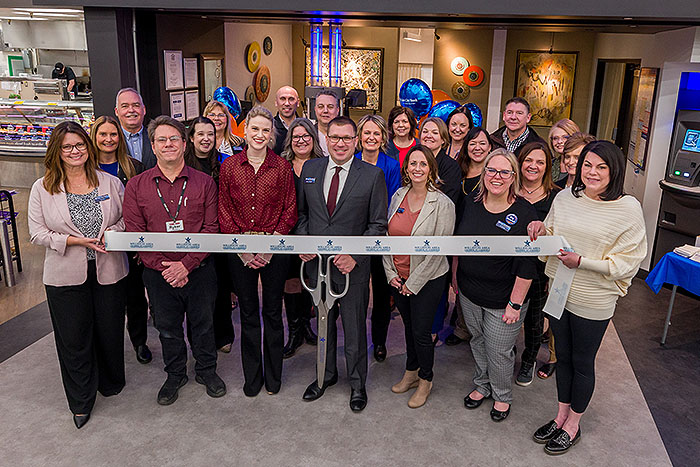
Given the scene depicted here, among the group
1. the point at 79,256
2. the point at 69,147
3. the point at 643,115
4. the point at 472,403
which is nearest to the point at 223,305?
the point at 79,256

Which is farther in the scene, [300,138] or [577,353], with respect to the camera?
[300,138]

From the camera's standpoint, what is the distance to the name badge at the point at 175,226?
3311mm

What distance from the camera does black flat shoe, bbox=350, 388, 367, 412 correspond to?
3590mm

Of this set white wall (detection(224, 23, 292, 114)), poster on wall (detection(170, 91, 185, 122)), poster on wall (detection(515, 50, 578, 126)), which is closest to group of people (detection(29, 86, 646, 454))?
poster on wall (detection(170, 91, 185, 122))

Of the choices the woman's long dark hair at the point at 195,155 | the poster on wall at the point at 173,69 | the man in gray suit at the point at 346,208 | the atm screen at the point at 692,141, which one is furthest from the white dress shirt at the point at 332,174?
the atm screen at the point at 692,141

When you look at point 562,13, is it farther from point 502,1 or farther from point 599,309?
point 599,309

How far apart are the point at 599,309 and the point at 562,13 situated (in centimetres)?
299

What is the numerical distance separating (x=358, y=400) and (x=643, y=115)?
15.9ft

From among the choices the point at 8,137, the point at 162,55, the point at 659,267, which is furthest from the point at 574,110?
the point at 8,137

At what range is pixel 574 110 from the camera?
1060cm

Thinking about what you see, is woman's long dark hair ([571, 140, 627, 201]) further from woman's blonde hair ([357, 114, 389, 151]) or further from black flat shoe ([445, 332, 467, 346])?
black flat shoe ([445, 332, 467, 346])

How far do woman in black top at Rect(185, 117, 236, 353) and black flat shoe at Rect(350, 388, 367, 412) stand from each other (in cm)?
114

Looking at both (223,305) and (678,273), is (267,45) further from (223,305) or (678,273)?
(678,273)

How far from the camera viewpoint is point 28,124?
331 inches
